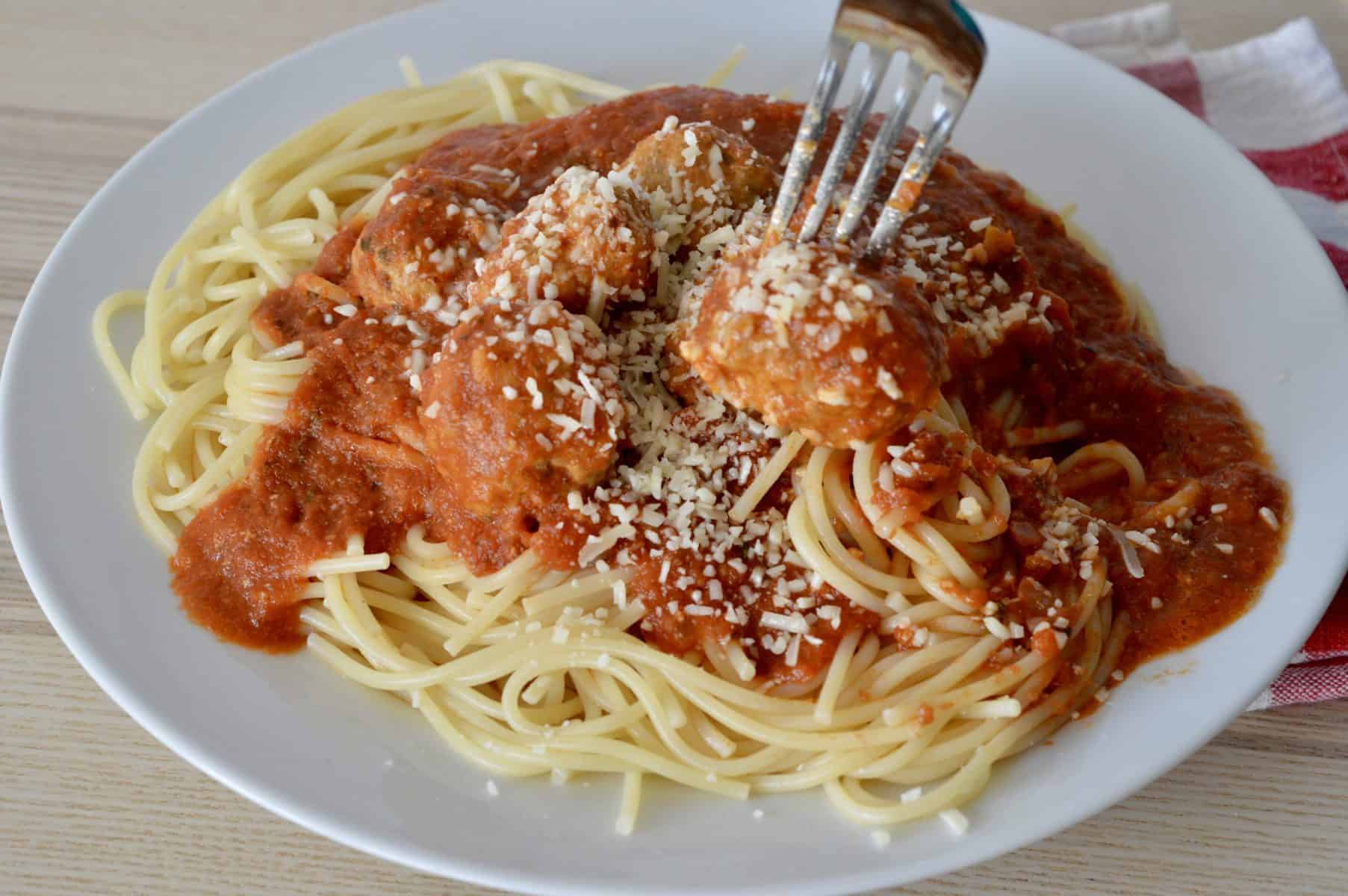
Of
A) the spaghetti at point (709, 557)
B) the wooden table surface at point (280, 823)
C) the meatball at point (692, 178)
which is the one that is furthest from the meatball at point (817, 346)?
the wooden table surface at point (280, 823)

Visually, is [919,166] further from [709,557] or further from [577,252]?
[709,557]

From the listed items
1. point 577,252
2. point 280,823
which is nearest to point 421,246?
point 577,252

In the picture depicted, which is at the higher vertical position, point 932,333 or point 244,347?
point 932,333

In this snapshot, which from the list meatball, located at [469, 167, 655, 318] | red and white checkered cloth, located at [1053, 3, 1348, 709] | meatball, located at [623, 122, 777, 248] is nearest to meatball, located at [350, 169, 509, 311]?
meatball, located at [469, 167, 655, 318]

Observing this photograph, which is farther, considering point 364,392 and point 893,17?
point 364,392

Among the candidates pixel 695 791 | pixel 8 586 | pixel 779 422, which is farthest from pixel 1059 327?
pixel 8 586

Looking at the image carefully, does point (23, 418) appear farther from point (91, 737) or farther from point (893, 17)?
point (893, 17)
